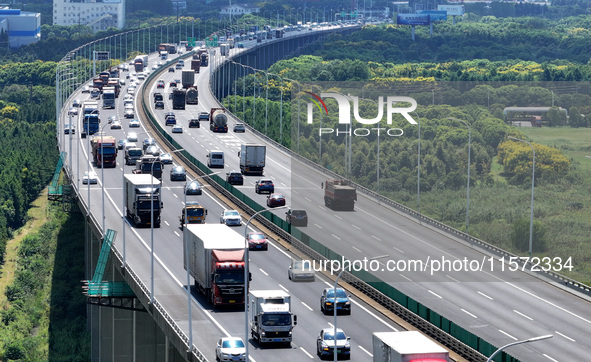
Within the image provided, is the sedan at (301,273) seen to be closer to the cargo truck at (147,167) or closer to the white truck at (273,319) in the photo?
the white truck at (273,319)

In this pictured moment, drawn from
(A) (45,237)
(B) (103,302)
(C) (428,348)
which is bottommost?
(A) (45,237)

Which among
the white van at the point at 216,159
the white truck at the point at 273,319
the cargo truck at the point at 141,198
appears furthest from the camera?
the white van at the point at 216,159

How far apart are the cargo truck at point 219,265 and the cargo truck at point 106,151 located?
57.6 m

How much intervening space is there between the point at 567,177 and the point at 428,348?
93.9m

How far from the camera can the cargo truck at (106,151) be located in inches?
5032

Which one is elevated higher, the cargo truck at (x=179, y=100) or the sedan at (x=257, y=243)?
the cargo truck at (x=179, y=100)

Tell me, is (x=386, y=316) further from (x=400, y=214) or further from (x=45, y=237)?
(x=45, y=237)

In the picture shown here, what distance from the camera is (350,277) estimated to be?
7694 centimetres

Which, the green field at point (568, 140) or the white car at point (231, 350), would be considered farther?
the green field at point (568, 140)

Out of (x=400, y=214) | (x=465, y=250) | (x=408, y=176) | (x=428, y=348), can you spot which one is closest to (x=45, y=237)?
(x=408, y=176)

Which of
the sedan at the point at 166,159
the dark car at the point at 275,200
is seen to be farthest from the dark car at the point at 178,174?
the dark car at the point at 275,200

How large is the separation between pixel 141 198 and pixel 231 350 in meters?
39.7

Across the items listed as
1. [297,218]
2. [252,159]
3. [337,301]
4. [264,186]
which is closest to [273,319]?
[337,301]

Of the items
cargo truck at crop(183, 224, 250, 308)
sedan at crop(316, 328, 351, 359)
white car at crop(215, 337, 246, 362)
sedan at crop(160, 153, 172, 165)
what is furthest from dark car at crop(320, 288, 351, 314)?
sedan at crop(160, 153, 172, 165)
